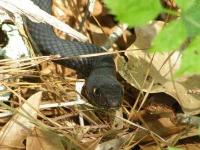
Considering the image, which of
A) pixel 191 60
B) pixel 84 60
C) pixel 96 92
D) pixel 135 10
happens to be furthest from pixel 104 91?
pixel 135 10

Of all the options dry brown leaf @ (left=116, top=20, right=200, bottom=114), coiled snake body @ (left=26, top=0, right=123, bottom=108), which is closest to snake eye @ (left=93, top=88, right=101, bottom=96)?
coiled snake body @ (left=26, top=0, right=123, bottom=108)

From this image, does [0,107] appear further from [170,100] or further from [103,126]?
[170,100]

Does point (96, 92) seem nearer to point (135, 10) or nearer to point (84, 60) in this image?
point (84, 60)

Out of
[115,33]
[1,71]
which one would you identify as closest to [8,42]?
[1,71]

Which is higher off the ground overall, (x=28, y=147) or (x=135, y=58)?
(x=135, y=58)

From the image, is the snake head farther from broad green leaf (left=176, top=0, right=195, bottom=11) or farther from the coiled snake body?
broad green leaf (left=176, top=0, right=195, bottom=11)

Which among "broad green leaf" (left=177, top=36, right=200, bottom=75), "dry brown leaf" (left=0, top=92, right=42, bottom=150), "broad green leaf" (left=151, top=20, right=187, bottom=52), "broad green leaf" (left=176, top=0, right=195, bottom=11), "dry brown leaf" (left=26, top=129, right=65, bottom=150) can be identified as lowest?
"dry brown leaf" (left=26, top=129, right=65, bottom=150)
